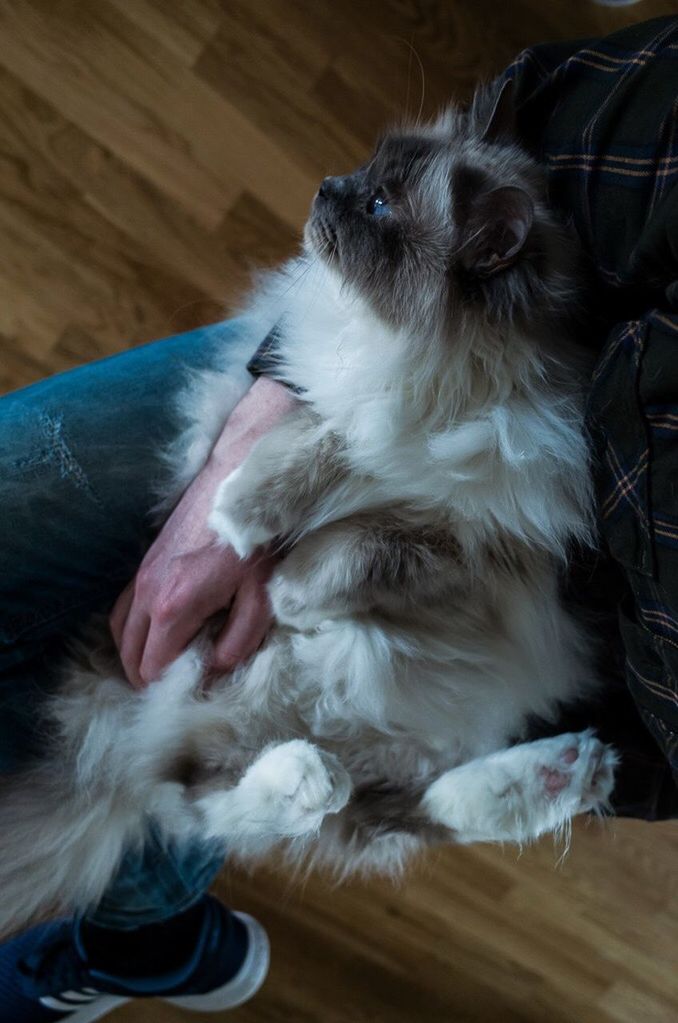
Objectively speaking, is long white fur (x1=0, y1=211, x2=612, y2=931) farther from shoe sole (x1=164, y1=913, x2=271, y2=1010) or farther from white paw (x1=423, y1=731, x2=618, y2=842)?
shoe sole (x1=164, y1=913, x2=271, y2=1010)

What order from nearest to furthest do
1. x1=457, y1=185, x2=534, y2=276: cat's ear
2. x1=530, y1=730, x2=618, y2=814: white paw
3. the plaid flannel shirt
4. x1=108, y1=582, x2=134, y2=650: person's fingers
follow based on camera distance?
1. the plaid flannel shirt
2. x1=457, y1=185, x2=534, y2=276: cat's ear
3. x1=530, y1=730, x2=618, y2=814: white paw
4. x1=108, y1=582, x2=134, y2=650: person's fingers

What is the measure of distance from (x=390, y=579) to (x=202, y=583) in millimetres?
292

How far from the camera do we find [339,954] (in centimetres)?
182

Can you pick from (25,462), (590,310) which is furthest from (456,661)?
(25,462)

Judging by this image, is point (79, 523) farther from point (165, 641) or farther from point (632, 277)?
point (632, 277)

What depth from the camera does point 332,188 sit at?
3.92 feet

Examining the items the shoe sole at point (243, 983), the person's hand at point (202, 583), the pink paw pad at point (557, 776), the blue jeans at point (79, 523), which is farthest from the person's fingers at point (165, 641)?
the shoe sole at point (243, 983)

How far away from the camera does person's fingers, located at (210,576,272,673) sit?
1.17 m

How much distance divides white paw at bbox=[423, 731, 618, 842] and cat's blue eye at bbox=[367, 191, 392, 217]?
0.86 meters

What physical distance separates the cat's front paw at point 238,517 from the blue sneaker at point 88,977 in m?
0.98

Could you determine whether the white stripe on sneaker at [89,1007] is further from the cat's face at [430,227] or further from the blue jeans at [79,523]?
the cat's face at [430,227]

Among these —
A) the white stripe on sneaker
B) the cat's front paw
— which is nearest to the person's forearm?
the cat's front paw

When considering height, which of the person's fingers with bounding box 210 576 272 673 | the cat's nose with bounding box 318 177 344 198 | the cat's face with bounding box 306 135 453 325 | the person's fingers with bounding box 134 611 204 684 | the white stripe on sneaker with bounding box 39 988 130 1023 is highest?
the cat's nose with bounding box 318 177 344 198

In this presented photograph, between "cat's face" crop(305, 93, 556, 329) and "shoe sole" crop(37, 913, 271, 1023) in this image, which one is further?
"shoe sole" crop(37, 913, 271, 1023)
